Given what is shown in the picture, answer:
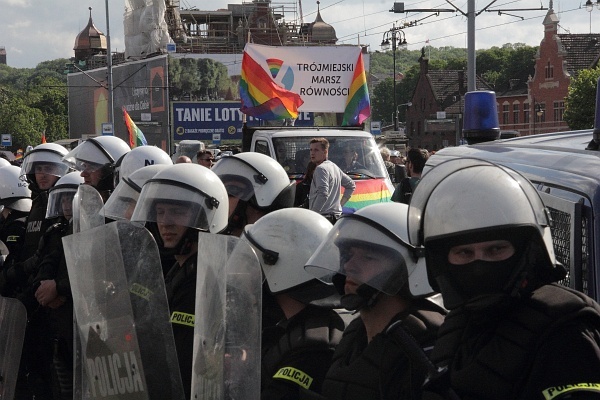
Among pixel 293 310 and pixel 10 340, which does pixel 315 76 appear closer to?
pixel 10 340

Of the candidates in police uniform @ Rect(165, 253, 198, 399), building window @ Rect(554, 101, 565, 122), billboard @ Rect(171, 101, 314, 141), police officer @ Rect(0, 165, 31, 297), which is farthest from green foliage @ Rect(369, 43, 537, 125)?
police uniform @ Rect(165, 253, 198, 399)

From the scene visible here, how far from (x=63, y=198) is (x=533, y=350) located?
4629 millimetres

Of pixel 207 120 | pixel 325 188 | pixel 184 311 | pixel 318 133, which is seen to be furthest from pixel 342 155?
pixel 207 120

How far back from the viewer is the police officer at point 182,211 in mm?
4387

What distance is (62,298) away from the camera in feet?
20.0

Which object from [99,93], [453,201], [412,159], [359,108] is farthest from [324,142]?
[99,93]

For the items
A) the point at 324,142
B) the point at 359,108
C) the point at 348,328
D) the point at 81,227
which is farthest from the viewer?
the point at 359,108

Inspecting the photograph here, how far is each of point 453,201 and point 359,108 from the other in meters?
13.1

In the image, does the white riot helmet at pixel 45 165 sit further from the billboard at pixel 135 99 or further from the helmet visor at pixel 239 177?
the billboard at pixel 135 99

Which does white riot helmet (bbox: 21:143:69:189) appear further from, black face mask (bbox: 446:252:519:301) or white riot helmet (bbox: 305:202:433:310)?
black face mask (bbox: 446:252:519:301)

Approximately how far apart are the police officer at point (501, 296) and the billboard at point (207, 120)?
179 feet

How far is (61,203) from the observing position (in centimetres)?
654

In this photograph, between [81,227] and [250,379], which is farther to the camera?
[81,227]

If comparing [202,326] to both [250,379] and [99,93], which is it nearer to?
[250,379]
